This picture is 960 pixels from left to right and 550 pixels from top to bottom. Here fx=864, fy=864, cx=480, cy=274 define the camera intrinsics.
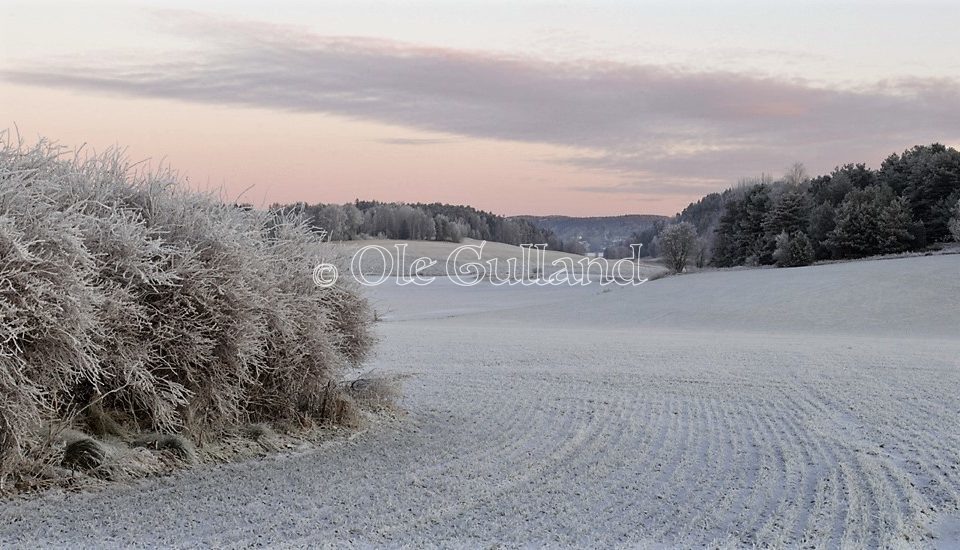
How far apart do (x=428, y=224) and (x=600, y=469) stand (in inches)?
3096

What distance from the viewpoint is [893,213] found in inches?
1881

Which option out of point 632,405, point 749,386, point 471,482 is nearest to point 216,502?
point 471,482

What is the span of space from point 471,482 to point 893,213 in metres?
46.8

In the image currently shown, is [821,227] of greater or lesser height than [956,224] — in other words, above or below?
below

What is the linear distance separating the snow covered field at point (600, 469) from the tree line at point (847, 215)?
33639 millimetres

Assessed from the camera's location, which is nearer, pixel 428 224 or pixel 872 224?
pixel 872 224

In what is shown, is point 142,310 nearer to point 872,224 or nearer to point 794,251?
point 872,224

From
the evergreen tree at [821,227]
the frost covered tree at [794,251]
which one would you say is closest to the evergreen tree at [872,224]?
the frost covered tree at [794,251]

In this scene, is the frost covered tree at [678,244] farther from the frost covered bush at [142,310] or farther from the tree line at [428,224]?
the frost covered bush at [142,310]

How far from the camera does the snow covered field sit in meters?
5.96

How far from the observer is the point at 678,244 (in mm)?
57719

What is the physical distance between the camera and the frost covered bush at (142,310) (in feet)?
20.0

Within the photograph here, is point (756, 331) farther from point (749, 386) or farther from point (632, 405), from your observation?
point (632, 405)

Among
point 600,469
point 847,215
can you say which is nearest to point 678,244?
point 847,215
